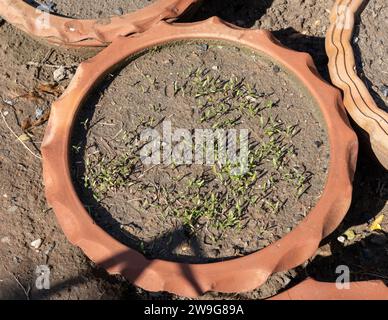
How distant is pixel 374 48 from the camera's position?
8.40 feet

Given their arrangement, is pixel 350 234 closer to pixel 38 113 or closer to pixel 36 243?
pixel 36 243

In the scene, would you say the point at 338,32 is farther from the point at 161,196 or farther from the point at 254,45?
the point at 161,196

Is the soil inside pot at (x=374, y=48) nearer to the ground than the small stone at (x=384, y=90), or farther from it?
farther from it

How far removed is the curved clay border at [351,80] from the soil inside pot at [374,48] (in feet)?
0.19

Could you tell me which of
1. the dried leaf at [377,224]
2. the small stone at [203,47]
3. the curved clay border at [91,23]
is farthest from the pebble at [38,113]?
the dried leaf at [377,224]

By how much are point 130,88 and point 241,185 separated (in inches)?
25.4

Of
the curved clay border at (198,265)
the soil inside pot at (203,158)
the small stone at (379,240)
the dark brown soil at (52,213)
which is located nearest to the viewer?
the curved clay border at (198,265)

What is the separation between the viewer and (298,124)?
7.89ft

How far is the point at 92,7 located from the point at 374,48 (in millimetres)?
1305

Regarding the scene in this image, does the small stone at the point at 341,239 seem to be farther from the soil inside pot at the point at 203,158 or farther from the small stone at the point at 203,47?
the small stone at the point at 203,47

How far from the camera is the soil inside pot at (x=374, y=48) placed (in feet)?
8.12

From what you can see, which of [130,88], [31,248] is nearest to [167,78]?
[130,88]
